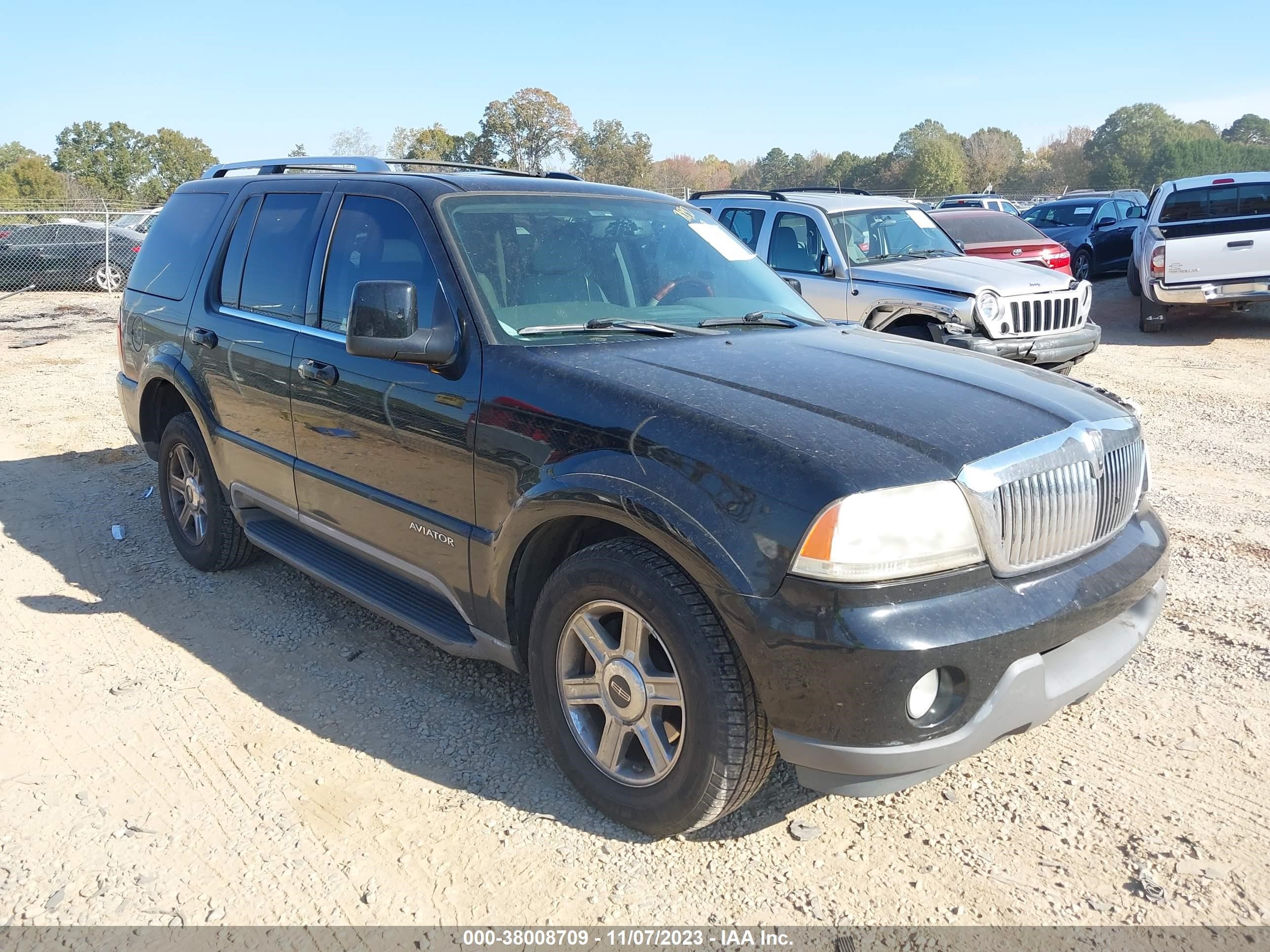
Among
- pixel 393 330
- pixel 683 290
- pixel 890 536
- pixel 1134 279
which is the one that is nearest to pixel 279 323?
pixel 393 330

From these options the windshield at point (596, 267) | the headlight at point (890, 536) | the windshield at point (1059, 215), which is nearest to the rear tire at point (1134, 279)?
the windshield at point (1059, 215)

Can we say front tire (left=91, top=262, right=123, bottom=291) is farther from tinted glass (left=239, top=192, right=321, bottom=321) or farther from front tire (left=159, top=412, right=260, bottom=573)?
tinted glass (left=239, top=192, right=321, bottom=321)

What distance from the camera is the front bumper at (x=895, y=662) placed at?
233 centimetres

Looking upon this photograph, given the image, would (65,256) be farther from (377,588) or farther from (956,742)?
(956,742)

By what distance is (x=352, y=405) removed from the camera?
3652 millimetres

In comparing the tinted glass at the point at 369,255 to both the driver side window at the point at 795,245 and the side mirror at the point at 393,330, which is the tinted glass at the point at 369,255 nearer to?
the side mirror at the point at 393,330

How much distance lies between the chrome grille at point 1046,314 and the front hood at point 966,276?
10 centimetres

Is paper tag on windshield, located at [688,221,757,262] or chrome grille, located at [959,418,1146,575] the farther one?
paper tag on windshield, located at [688,221,757,262]

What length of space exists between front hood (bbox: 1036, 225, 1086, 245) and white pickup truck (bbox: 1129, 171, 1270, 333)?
613 cm

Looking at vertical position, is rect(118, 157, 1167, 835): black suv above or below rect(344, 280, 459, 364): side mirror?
below

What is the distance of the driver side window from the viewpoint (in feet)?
30.0

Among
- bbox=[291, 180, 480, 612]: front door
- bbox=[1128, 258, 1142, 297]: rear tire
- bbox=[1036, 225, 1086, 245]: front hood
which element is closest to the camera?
bbox=[291, 180, 480, 612]: front door

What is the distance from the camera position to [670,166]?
93.2 metres

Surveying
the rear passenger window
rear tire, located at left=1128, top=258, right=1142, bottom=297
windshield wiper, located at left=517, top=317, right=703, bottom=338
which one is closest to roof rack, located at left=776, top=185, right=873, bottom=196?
the rear passenger window
